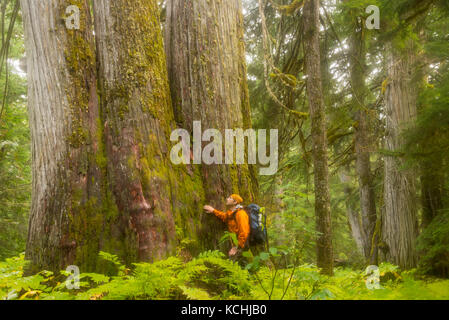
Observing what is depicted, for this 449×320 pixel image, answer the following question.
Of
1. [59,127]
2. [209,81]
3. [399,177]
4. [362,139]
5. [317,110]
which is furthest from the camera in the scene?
[362,139]

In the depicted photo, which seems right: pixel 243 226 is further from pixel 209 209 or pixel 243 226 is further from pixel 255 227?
pixel 209 209

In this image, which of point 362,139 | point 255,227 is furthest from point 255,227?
point 362,139

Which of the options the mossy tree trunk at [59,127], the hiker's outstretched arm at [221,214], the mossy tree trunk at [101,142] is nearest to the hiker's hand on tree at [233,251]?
the hiker's outstretched arm at [221,214]

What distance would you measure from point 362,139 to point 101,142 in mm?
6682

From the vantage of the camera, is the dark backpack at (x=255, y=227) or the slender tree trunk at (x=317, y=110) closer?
the dark backpack at (x=255, y=227)

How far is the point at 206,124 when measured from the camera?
3986mm

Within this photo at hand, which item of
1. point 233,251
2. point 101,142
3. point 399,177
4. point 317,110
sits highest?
point 317,110

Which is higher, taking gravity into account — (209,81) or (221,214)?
(209,81)

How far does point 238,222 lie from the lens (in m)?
3.65

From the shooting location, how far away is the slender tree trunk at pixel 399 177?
6332mm

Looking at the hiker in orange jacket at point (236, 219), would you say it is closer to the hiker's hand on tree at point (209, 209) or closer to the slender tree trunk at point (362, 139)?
the hiker's hand on tree at point (209, 209)

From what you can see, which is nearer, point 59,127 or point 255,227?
point 59,127

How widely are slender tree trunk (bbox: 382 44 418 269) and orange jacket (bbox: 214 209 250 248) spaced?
4.19 m

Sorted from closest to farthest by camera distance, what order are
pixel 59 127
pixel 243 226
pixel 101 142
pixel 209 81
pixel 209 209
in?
pixel 59 127, pixel 101 142, pixel 243 226, pixel 209 209, pixel 209 81
